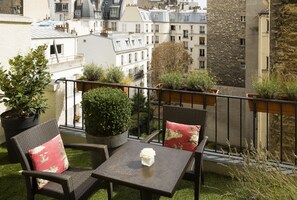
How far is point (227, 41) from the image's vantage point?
21969 millimetres

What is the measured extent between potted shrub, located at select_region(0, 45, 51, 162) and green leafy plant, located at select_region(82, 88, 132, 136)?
0.92m

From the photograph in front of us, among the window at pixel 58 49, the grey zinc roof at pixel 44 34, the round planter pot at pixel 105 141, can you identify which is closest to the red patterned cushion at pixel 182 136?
the round planter pot at pixel 105 141

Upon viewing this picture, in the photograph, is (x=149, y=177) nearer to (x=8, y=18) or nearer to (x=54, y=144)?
(x=54, y=144)

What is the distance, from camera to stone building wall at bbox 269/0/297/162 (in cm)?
642

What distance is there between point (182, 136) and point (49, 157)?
5.19 feet

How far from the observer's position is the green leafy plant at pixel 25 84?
437cm

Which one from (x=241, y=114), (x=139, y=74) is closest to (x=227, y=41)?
(x=139, y=74)

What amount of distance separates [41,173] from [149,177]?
97 cm

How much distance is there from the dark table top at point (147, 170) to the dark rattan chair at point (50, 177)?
0.86 ft

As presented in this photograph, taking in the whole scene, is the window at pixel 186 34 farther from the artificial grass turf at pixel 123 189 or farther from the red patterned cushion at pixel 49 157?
the red patterned cushion at pixel 49 157

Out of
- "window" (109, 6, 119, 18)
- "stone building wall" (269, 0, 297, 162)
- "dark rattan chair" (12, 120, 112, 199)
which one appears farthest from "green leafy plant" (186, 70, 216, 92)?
"window" (109, 6, 119, 18)

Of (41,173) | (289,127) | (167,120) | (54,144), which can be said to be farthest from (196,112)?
(289,127)

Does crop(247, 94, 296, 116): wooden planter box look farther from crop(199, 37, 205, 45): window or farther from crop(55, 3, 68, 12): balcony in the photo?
crop(55, 3, 68, 12): balcony

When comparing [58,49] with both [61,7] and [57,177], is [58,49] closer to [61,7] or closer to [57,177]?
[57,177]
